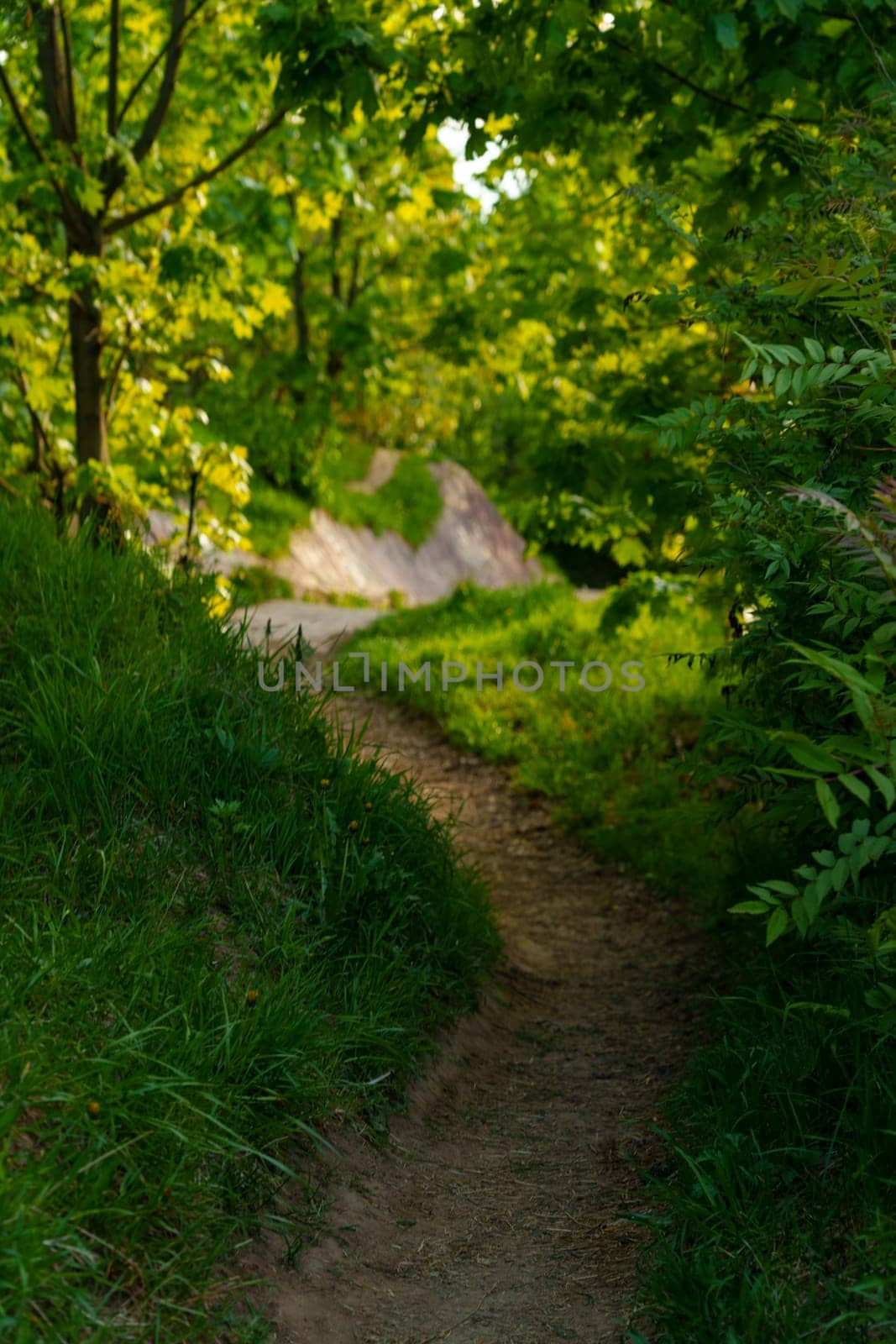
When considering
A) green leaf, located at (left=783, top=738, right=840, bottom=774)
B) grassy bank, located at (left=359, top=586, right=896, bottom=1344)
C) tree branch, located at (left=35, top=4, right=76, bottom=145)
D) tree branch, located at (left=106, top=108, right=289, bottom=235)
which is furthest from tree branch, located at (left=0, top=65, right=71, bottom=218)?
green leaf, located at (left=783, top=738, right=840, bottom=774)

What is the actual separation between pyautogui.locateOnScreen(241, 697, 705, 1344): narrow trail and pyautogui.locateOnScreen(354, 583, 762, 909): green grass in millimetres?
427

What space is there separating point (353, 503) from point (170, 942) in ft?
43.5

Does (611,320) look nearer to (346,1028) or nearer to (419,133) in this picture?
(419,133)

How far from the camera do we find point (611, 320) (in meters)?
7.00

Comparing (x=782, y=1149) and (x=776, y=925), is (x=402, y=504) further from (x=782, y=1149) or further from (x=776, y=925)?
(x=776, y=925)

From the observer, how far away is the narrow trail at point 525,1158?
2855 mm

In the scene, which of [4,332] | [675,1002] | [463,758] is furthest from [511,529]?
[675,1002]

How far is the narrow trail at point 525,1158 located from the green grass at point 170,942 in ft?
0.58

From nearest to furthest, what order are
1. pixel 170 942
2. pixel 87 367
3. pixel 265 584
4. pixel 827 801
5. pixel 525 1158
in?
1. pixel 827 801
2. pixel 170 942
3. pixel 525 1158
4. pixel 87 367
5. pixel 265 584

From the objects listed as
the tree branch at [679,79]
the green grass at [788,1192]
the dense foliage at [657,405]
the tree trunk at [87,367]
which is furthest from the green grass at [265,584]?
the green grass at [788,1192]

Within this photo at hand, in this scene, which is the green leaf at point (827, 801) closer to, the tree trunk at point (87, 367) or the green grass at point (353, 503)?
the tree trunk at point (87, 367)

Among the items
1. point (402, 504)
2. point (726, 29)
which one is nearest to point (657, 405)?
point (726, 29)

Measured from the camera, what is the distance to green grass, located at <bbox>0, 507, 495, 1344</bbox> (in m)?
2.48

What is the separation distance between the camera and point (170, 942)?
321 centimetres
